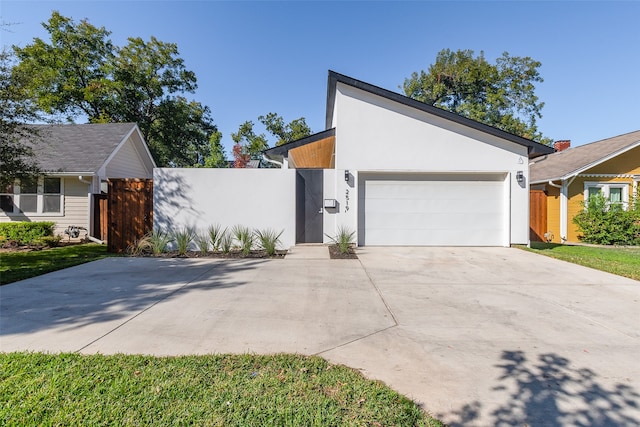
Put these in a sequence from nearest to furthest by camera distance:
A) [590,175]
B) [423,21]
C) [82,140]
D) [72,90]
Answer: [590,175] → [423,21] → [82,140] → [72,90]

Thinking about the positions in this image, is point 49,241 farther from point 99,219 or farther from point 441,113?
point 441,113

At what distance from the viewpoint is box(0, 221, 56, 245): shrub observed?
378 inches

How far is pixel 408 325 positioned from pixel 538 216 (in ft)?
37.6

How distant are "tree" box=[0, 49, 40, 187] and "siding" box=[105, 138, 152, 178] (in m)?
4.98

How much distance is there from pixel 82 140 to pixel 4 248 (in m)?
5.72

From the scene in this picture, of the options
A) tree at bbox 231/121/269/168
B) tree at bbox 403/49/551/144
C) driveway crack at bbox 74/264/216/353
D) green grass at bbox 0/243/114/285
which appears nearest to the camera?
driveway crack at bbox 74/264/216/353

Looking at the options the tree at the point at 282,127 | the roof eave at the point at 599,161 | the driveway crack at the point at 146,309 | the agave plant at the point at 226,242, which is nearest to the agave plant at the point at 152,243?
the agave plant at the point at 226,242

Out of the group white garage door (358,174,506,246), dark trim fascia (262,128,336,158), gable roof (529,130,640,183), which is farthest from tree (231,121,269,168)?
gable roof (529,130,640,183)

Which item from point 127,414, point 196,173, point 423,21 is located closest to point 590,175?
point 423,21

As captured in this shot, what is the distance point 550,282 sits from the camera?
16.8ft

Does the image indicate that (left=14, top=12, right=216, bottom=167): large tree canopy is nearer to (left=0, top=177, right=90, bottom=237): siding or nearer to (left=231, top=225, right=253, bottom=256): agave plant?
(left=0, top=177, right=90, bottom=237): siding

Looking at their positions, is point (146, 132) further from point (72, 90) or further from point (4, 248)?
point (4, 248)

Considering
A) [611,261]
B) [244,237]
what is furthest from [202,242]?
[611,261]

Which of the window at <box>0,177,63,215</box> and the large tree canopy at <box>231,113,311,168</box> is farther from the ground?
the large tree canopy at <box>231,113,311,168</box>
